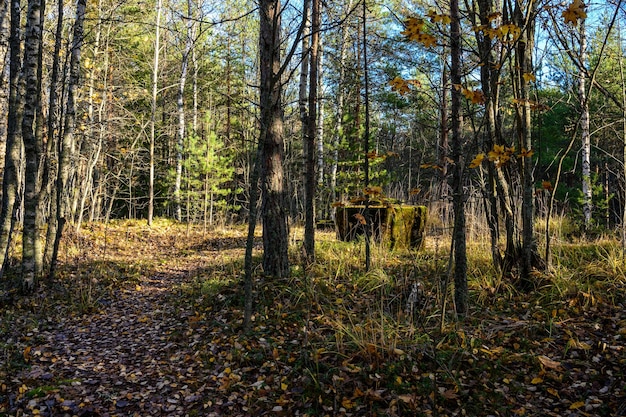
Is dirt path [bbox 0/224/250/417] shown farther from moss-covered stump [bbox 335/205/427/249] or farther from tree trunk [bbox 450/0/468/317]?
moss-covered stump [bbox 335/205/427/249]

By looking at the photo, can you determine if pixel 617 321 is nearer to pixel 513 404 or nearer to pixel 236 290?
pixel 513 404

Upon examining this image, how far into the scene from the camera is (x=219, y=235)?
486 inches

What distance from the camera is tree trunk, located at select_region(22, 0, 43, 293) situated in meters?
5.91

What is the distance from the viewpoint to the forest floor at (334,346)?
3281 mm

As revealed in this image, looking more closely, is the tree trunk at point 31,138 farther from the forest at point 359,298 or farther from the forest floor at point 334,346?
the forest floor at point 334,346

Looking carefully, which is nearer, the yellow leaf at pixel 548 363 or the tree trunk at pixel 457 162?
the yellow leaf at pixel 548 363

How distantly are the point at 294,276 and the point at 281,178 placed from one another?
4.50ft

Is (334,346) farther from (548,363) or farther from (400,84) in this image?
(400,84)

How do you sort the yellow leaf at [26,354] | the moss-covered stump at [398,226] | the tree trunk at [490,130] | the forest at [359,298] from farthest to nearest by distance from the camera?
the moss-covered stump at [398,226]
the tree trunk at [490,130]
the yellow leaf at [26,354]
the forest at [359,298]

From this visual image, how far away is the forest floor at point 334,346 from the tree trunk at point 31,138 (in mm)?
515

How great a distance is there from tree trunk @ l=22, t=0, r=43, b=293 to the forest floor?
0.51 metres

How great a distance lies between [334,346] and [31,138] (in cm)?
527

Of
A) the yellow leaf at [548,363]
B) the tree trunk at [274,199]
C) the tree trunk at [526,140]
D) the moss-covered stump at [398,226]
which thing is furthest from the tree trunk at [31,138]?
the yellow leaf at [548,363]

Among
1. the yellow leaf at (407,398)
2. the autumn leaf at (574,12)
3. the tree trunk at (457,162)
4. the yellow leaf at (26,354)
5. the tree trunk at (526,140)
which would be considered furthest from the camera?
the tree trunk at (526,140)
